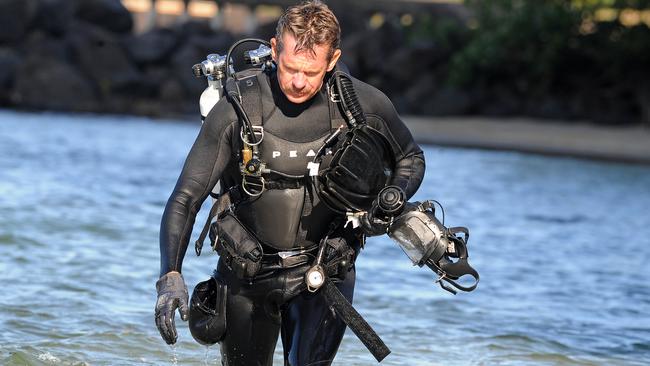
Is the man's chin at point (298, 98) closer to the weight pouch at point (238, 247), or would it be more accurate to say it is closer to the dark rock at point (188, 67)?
the weight pouch at point (238, 247)

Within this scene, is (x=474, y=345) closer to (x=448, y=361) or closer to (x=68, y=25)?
(x=448, y=361)

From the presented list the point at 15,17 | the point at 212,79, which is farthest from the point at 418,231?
the point at 15,17

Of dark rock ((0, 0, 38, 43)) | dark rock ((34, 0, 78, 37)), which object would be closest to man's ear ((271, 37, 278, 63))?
dark rock ((0, 0, 38, 43))

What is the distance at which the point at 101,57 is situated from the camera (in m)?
43.9

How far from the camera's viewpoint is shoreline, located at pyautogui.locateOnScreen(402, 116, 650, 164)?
1212 inches

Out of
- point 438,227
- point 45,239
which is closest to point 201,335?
point 438,227

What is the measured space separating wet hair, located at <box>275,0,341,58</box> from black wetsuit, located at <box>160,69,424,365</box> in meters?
0.34

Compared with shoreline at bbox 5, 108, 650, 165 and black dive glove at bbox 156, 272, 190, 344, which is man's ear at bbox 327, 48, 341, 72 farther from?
shoreline at bbox 5, 108, 650, 165

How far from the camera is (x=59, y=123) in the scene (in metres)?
32.0

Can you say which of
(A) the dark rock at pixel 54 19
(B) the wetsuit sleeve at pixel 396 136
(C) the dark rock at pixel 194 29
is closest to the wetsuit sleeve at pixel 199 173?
(B) the wetsuit sleeve at pixel 396 136

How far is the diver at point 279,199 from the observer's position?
14.9 feet

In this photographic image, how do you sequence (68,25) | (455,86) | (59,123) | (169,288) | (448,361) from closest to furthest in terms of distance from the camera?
(169,288) < (448,361) < (59,123) < (455,86) < (68,25)

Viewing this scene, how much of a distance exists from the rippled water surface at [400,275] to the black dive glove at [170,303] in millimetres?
3145

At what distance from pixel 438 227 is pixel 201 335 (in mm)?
1016
